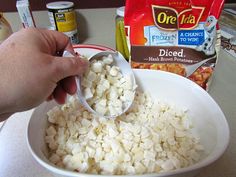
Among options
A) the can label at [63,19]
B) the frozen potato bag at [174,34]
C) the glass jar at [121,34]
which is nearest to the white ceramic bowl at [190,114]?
the frozen potato bag at [174,34]

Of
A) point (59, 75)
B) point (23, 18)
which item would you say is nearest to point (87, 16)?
point (23, 18)

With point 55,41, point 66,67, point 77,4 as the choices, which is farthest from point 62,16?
point 66,67

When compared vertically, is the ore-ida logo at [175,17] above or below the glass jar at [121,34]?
above

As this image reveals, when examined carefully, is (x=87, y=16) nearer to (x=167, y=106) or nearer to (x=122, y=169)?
(x=167, y=106)

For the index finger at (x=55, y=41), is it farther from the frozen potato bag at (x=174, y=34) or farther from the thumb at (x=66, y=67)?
the frozen potato bag at (x=174, y=34)

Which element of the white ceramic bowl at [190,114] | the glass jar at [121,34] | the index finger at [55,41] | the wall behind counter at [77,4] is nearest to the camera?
the white ceramic bowl at [190,114]

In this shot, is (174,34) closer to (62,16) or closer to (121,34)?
(121,34)

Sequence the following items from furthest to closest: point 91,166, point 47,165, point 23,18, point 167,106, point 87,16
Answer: point 87,16
point 23,18
point 167,106
point 91,166
point 47,165
